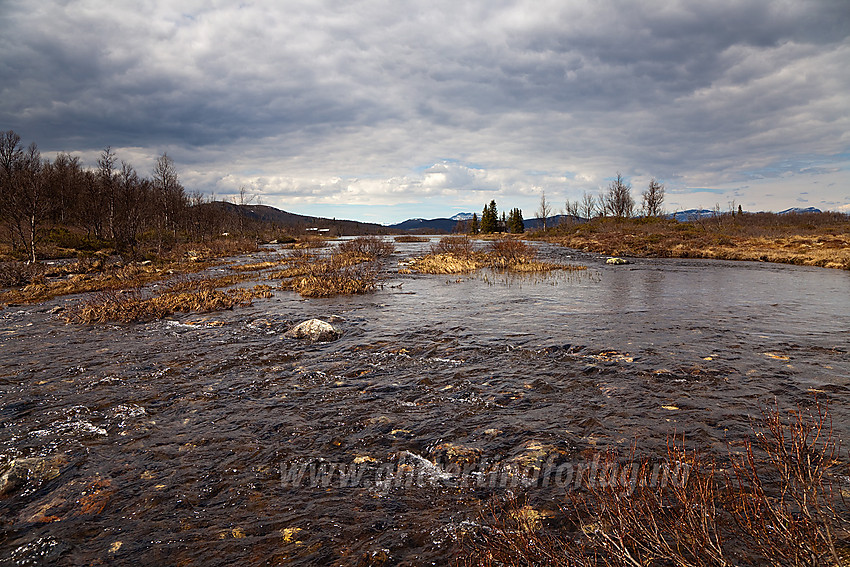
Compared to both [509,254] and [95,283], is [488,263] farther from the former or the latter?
[95,283]

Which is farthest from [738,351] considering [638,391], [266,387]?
[266,387]

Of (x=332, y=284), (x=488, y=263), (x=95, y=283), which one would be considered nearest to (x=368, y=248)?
(x=488, y=263)

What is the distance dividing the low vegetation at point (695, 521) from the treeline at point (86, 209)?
124ft

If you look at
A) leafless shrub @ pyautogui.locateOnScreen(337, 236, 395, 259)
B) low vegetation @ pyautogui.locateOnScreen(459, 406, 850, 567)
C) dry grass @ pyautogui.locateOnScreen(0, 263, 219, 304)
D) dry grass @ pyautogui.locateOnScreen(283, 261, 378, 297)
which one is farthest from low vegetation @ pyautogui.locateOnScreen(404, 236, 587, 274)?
low vegetation @ pyautogui.locateOnScreen(459, 406, 850, 567)

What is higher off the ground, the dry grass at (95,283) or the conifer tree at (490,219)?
the conifer tree at (490,219)

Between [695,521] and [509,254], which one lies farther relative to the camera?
[509,254]

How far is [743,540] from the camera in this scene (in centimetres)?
367

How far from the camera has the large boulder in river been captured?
11.7 metres

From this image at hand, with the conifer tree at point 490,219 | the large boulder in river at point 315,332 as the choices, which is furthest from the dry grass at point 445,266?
the conifer tree at point 490,219

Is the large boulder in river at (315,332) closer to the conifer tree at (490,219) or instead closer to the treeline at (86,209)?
the treeline at (86,209)

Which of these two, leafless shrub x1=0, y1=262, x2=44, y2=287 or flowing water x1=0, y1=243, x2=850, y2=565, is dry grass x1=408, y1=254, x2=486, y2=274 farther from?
leafless shrub x1=0, y1=262, x2=44, y2=287

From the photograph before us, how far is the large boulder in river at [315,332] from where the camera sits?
461 inches

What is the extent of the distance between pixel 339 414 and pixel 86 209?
200 ft

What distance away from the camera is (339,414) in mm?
6898
